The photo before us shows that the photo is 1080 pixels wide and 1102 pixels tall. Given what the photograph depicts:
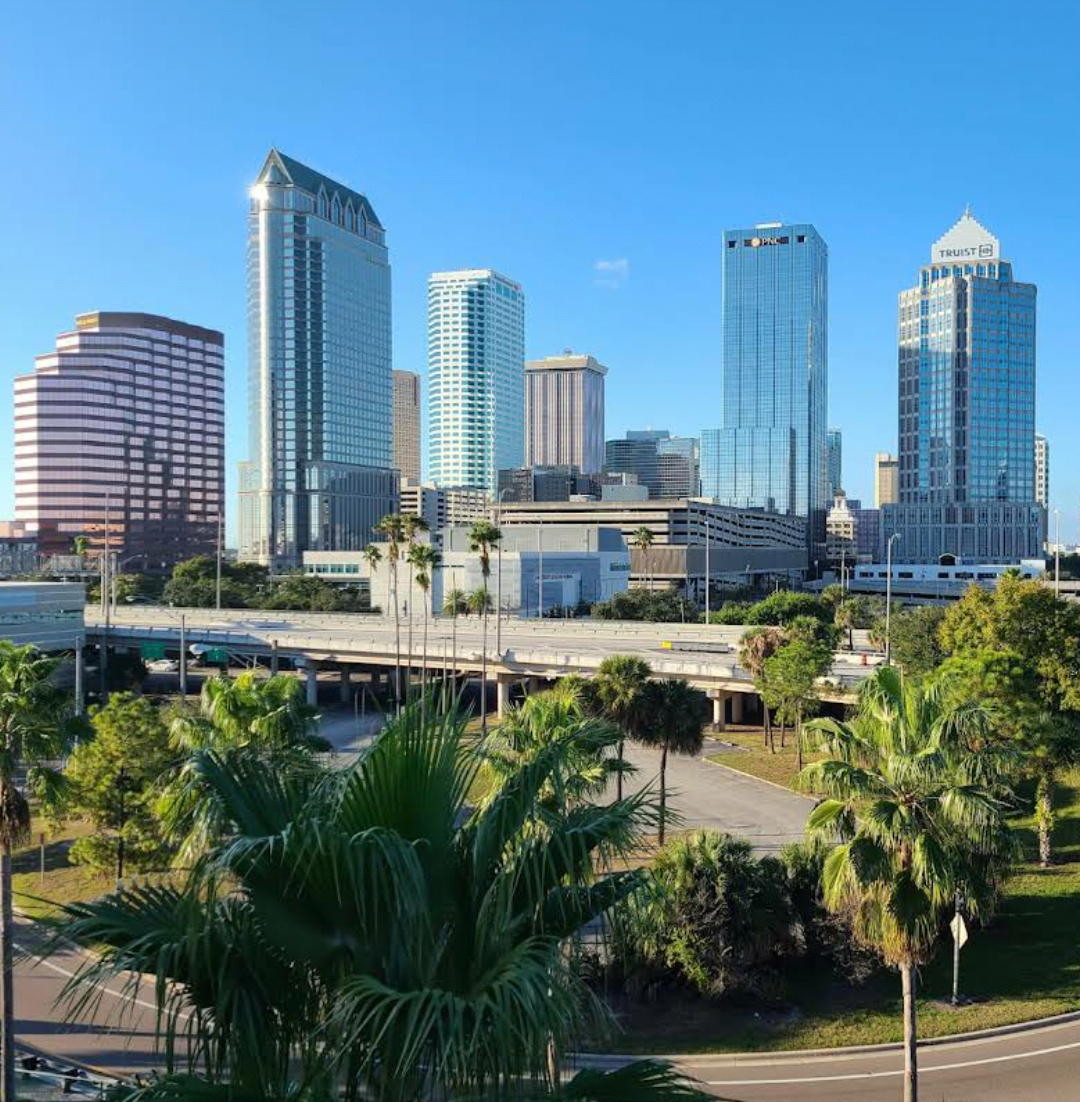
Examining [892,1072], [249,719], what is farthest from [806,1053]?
[249,719]

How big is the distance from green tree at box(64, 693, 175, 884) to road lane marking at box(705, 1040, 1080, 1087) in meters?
17.4

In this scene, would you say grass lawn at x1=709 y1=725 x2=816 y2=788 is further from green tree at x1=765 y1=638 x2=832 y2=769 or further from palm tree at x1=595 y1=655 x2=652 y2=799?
palm tree at x1=595 y1=655 x2=652 y2=799

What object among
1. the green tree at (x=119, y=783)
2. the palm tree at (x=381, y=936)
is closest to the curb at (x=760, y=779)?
the green tree at (x=119, y=783)

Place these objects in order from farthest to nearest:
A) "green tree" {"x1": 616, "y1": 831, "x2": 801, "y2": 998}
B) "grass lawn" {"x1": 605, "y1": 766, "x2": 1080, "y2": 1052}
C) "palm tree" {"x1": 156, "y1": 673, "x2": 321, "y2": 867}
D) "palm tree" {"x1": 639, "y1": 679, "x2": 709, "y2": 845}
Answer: "palm tree" {"x1": 639, "y1": 679, "x2": 709, "y2": 845} < "palm tree" {"x1": 156, "y1": 673, "x2": 321, "y2": 867} < "green tree" {"x1": 616, "y1": 831, "x2": 801, "y2": 998} < "grass lawn" {"x1": 605, "y1": 766, "x2": 1080, "y2": 1052}

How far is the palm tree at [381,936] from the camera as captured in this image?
5059 mm

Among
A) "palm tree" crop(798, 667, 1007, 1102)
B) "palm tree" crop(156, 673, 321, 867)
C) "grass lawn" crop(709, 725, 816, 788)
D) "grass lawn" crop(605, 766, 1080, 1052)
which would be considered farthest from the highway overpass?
"palm tree" crop(798, 667, 1007, 1102)

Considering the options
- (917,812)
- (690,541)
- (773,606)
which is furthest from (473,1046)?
(690,541)

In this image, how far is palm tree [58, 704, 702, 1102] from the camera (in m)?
5.06

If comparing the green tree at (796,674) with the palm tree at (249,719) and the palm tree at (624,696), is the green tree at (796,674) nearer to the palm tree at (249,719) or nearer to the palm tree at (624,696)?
the palm tree at (624,696)

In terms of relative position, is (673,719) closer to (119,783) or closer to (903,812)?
(119,783)

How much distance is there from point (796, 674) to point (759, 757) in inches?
240

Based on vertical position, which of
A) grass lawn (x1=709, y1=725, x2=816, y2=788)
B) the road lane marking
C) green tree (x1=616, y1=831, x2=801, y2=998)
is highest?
green tree (x1=616, y1=831, x2=801, y2=998)

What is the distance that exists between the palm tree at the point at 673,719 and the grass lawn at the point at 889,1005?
480 inches

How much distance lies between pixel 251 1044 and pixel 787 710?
149ft
